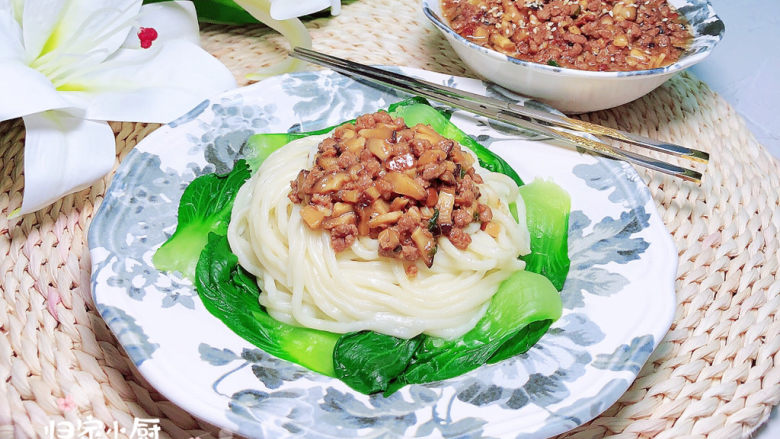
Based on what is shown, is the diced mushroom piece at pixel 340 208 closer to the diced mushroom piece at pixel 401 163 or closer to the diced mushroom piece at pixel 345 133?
the diced mushroom piece at pixel 401 163

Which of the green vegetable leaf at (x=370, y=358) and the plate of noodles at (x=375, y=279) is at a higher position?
the plate of noodles at (x=375, y=279)

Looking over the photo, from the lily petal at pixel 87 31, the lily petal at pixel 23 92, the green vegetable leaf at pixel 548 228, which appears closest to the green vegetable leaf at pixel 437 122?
the green vegetable leaf at pixel 548 228

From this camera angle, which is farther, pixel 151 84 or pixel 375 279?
pixel 151 84

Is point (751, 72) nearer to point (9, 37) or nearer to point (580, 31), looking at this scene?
point (580, 31)

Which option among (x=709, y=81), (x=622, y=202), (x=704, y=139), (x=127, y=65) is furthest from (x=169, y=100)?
(x=709, y=81)

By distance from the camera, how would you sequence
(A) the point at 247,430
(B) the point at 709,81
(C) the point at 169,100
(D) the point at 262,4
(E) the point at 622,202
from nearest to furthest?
(A) the point at 247,430 → (E) the point at 622,202 → (C) the point at 169,100 → (D) the point at 262,4 → (B) the point at 709,81

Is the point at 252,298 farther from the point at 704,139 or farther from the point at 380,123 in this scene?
the point at 704,139
